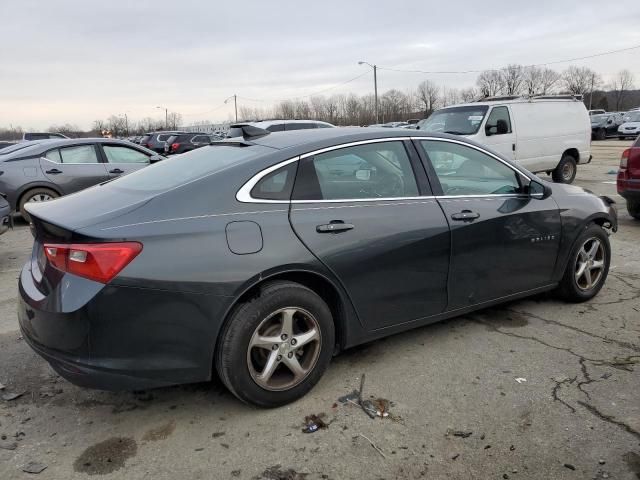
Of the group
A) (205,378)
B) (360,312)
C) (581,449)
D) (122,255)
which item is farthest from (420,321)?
(122,255)

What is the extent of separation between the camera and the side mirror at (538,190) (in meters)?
4.24

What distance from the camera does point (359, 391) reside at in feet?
10.8

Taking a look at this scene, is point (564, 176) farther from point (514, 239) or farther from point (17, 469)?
point (17, 469)

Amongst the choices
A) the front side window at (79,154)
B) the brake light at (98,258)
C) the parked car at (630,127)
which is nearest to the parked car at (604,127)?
the parked car at (630,127)

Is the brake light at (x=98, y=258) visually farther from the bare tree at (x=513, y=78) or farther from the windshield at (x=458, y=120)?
the bare tree at (x=513, y=78)

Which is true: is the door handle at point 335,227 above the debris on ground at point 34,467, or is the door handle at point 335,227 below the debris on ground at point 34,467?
above

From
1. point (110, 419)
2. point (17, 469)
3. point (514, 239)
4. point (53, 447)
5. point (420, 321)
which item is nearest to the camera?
point (17, 469)

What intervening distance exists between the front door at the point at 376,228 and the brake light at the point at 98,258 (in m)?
0.93

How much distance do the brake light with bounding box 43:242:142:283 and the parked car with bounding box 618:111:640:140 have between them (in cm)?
3556

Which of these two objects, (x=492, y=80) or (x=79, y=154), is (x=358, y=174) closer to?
(x=79, y=154)

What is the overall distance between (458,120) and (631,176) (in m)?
4.03

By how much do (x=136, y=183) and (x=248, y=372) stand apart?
1444 millimetres

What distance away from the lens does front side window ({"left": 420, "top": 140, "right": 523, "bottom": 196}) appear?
3832 mm

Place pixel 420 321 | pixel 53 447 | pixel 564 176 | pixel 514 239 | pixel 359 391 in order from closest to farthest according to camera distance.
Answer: pixel 53 447
pixel 359 391
pixel 420 321
pixel 514 239
pixel 564 176
